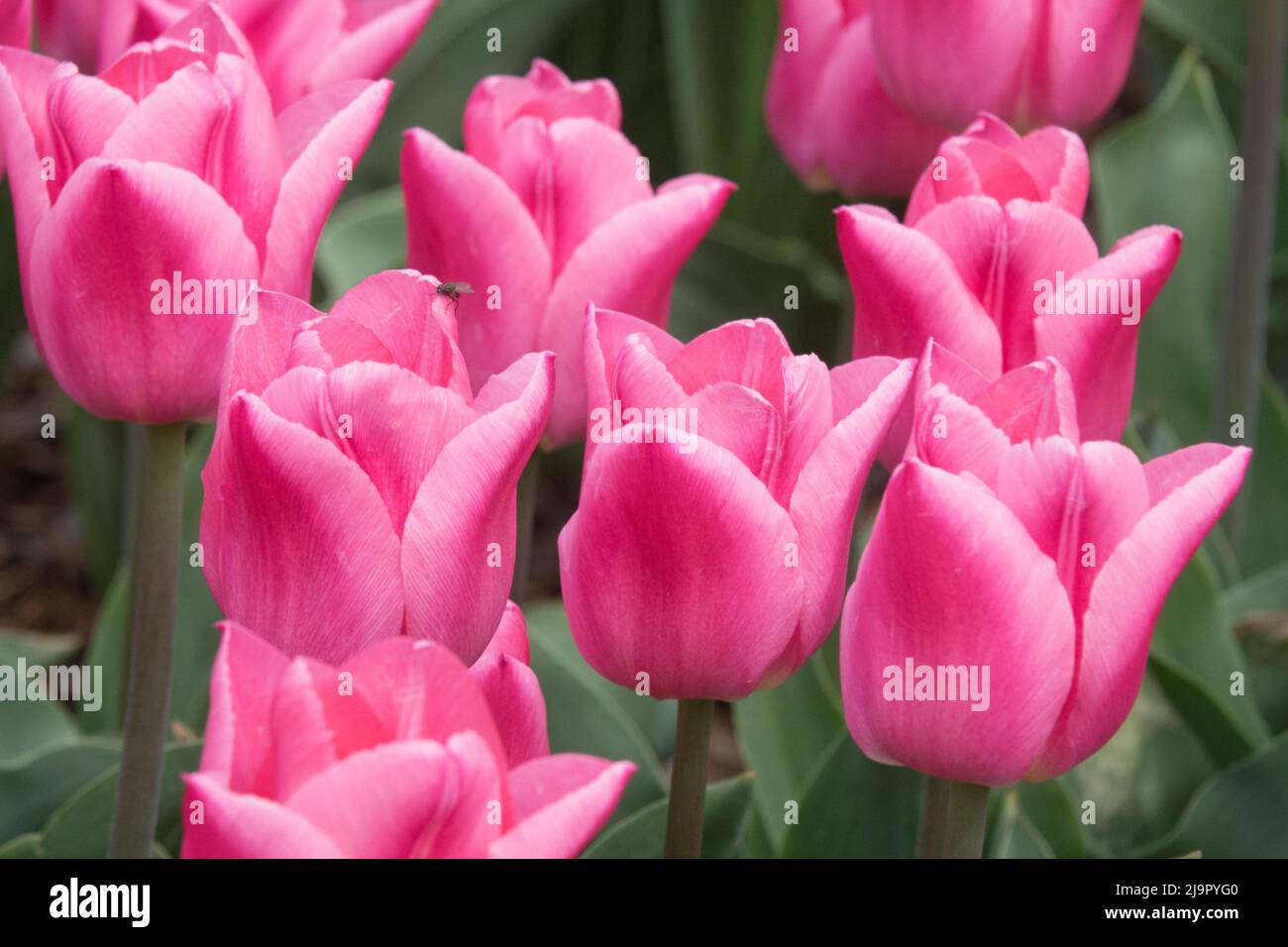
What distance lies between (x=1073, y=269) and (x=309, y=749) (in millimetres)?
388

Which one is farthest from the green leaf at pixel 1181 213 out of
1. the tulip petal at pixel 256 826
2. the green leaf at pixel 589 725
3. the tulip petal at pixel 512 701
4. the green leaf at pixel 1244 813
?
the tulip petal at pixel 256 826

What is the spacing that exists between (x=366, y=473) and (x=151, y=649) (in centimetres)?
19

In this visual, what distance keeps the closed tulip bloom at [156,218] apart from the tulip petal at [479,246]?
0.19 feet

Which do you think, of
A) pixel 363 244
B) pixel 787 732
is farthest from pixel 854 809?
pixel 363 244

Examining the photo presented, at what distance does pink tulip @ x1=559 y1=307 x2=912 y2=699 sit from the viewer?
544 mm

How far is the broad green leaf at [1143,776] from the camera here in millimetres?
1020

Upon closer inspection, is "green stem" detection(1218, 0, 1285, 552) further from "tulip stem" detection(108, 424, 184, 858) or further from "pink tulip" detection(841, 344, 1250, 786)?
"tulip stem" detection(108, 424, 184, 858)

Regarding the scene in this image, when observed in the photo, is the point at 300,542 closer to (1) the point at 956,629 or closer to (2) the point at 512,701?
(2) the point at 512,701

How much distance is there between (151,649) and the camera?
2.23 feet

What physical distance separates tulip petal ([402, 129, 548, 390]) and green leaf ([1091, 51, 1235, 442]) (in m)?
0.75

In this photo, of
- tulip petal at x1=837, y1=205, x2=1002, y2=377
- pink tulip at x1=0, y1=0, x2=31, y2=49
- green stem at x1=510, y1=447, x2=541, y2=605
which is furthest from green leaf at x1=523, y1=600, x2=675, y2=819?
pink tulip at x1=0, y1=0, x2=31, y2=49

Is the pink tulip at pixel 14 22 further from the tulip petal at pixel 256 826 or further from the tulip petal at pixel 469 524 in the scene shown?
the tulip petal at pixel 256 826

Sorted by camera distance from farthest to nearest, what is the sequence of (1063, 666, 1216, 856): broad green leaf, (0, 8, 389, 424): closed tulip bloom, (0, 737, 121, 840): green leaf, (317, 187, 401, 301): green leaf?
(317, 187, 401, 301): green leaf, (1063, 666, 1216, 856): broad green leaf, (0, 737, 121, 840): green leaf, (0, 8, 389, 424): closed tulip bloom
